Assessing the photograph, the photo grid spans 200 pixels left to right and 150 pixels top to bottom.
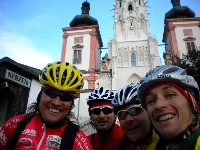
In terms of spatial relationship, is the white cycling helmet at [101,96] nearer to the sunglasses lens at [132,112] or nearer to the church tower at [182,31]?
the sunglasses lens at [132,112]

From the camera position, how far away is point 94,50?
101 feet

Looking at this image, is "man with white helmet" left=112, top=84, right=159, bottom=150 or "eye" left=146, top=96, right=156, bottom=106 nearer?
"eye" left=146, top=96, right=156, bottom=106

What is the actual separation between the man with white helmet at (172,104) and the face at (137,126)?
0.46 metres

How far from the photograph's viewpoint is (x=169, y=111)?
→ 1687 millimetres

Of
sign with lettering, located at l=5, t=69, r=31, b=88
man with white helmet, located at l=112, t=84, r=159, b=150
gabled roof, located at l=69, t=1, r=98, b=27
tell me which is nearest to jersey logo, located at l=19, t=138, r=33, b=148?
man with white helmet, located at l=112, t=84, r=159, b=150

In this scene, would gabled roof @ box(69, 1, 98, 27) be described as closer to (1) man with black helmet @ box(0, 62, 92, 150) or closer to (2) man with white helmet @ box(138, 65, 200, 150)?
(1) man with black helmet @ box(0, 62, 92, 150)

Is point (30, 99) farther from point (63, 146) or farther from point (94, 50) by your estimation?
point (94, 50)

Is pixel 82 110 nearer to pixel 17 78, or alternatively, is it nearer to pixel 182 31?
pixel 17 78

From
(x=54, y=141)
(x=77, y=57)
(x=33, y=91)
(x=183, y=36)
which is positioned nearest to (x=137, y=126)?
(x=54, y=141)

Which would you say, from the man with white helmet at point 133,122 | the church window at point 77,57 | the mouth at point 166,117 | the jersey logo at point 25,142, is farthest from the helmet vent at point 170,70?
the church window at point 77,57

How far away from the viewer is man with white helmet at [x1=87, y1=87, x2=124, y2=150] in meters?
3.20

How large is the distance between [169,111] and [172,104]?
7cm

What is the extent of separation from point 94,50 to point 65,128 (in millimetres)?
29056

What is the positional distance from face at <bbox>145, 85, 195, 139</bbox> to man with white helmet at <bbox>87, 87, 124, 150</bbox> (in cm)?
152
